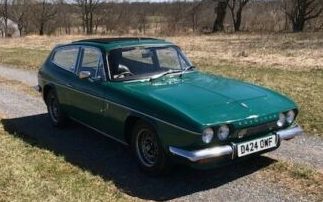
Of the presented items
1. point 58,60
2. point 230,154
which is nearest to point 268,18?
point 58,60

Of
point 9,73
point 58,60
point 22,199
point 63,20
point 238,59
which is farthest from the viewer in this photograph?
point 63,20

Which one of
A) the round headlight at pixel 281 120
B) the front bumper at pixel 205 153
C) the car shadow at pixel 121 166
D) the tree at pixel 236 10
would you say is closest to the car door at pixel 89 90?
the car shadow at pixel 121 166

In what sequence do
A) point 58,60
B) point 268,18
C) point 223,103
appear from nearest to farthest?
point 223,103, point 58,60, point 268,18

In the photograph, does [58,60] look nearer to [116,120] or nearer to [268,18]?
[116,120]

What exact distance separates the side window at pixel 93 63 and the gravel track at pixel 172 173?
3.64 ft

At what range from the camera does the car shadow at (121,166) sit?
218 inches

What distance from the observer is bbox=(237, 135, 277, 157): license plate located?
529cm

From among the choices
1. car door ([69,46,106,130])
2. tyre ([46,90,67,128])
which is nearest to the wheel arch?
tyre ([46,90,67,128])

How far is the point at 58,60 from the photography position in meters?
8.38

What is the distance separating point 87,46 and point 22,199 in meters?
3.04

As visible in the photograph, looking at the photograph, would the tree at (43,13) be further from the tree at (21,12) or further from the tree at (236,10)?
the tree at (236,10)

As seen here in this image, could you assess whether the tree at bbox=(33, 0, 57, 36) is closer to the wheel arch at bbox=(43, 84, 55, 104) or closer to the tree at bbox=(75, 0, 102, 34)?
the tree at bbox=(75, 0, 102, 34)

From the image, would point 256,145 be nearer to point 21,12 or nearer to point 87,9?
point 87,9

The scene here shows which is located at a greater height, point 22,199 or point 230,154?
point 230,154
